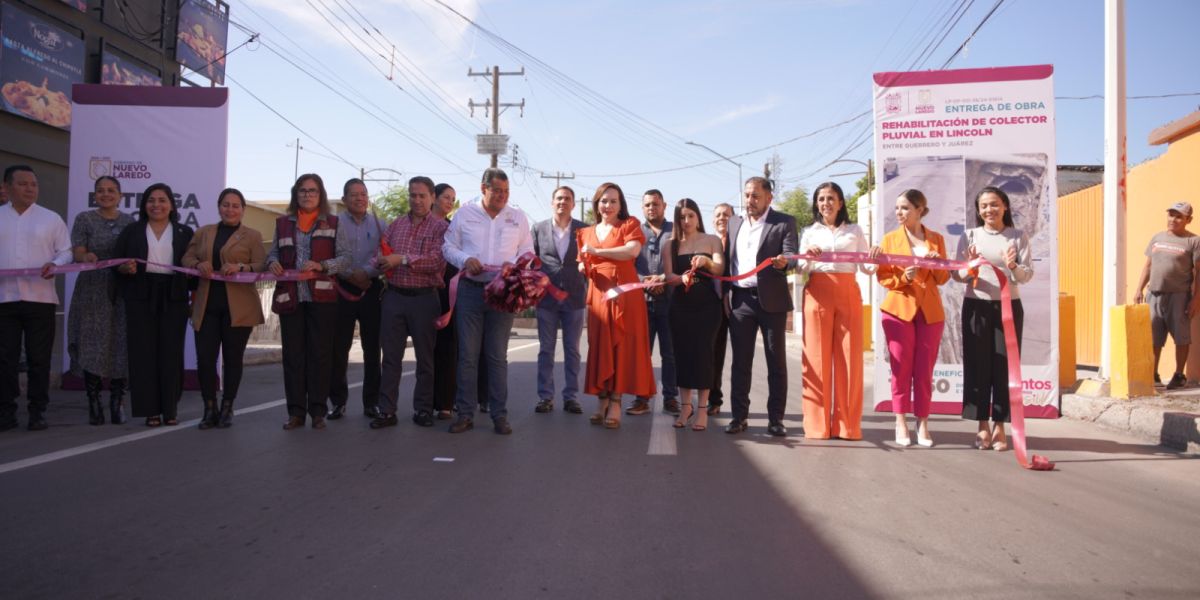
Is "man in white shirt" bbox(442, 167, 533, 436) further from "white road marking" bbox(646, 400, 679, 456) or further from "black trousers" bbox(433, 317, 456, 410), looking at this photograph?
"white road marking" bbox(646, 400, 679, 456)

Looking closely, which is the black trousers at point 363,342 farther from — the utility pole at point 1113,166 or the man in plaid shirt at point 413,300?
the utility pole at point 1113,166

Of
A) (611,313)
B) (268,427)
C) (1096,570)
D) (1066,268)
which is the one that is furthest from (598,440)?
(1066,268)

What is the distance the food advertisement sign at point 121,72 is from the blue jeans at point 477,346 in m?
13.5

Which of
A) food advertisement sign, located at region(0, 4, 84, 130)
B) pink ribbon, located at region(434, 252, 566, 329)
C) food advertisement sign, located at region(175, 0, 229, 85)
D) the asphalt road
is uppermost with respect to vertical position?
food advertisement sign, located at region(175, 0, 229, 85)

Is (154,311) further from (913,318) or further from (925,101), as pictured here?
(925,101)

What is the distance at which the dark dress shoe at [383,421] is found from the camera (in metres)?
6.93

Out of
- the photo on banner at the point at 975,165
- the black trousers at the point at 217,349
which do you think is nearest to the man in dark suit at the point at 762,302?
the photo on banner at the point at 975,165

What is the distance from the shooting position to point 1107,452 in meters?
6.36

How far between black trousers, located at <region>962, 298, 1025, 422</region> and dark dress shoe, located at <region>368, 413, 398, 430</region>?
4575 mm

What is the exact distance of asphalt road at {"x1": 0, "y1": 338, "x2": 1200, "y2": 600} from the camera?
10.7 feet

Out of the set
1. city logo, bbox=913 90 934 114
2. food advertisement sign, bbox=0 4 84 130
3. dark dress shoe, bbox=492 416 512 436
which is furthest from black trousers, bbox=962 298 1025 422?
food advertisement sign, bbox=0 4 84 130

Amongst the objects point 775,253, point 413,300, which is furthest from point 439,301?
point 775,253

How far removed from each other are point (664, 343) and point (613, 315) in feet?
6.04

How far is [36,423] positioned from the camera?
6719 millimetres
